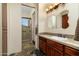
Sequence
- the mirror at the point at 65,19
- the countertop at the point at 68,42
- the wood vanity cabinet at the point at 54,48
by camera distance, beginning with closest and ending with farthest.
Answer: the countertop at the point at 68,42 < the wood vanity cabinet at the point at 54,48 < the mirror at the point at 65,19

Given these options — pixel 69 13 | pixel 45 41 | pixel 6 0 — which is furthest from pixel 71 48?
pixel 6 0

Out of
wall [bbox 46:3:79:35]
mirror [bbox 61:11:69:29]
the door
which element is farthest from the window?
mirror [bbox 61:11:69:29]

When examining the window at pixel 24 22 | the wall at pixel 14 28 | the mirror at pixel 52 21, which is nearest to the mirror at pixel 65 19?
the mirror at pixel 52 21

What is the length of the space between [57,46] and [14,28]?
0.63 m

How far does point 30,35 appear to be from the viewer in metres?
1.85

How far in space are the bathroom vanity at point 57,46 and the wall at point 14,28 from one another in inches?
12.6

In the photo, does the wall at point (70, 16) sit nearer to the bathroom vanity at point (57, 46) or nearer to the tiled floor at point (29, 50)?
the bathroom vanity at point (57, 46)

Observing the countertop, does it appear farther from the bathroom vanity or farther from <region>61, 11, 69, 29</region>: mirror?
<region>61, 11, 69, 29</region>: mirror

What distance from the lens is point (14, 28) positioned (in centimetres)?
183

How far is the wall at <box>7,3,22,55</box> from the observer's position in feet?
5.93

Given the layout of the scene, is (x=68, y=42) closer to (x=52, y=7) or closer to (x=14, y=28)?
(x=52, y=7)

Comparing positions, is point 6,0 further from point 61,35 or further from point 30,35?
point 61,35

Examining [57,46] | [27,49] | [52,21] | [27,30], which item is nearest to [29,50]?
[27,49]

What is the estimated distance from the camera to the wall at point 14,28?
1.81m
